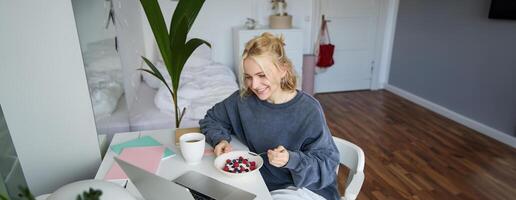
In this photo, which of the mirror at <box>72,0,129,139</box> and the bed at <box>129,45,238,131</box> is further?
the bed at <box>129,45,238,131</box>

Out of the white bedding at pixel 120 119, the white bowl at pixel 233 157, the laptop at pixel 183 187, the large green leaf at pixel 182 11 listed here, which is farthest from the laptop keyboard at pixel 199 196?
the white bedding at pixel 120 119

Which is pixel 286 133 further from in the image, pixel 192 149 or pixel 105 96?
pixel 105 96

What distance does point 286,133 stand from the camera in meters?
1.12

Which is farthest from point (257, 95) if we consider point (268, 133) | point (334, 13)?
point (334, 13)

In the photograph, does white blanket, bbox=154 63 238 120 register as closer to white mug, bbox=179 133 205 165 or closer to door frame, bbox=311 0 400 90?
white mug, bbox=179 133 205 165

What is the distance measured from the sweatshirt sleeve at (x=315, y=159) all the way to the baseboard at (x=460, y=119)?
8.20 ft

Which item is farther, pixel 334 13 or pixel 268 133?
pixel 334 13

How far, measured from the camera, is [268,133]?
1.14m

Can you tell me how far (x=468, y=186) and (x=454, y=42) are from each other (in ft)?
5.49

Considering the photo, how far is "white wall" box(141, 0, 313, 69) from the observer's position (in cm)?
361

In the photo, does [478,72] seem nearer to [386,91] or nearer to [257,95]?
[386,91]

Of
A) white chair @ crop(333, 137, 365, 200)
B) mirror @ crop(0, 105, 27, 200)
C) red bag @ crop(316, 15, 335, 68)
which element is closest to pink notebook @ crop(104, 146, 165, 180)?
mirror @ crop(0, 105, 27, 200)

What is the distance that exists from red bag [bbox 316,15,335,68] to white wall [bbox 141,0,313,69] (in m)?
0.16

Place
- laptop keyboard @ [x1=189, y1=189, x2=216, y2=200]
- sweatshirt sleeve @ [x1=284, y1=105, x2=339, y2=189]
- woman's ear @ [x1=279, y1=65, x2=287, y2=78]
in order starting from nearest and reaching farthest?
laptop keyboard @ [x1=189, y1=189, x2=216, y2=200]
sweatshirt sleeve @ [x1=284, y1=105, x2=339, y2=189]
woman's ear @ [x1=279, y1=65, x2=287, y2=78]
